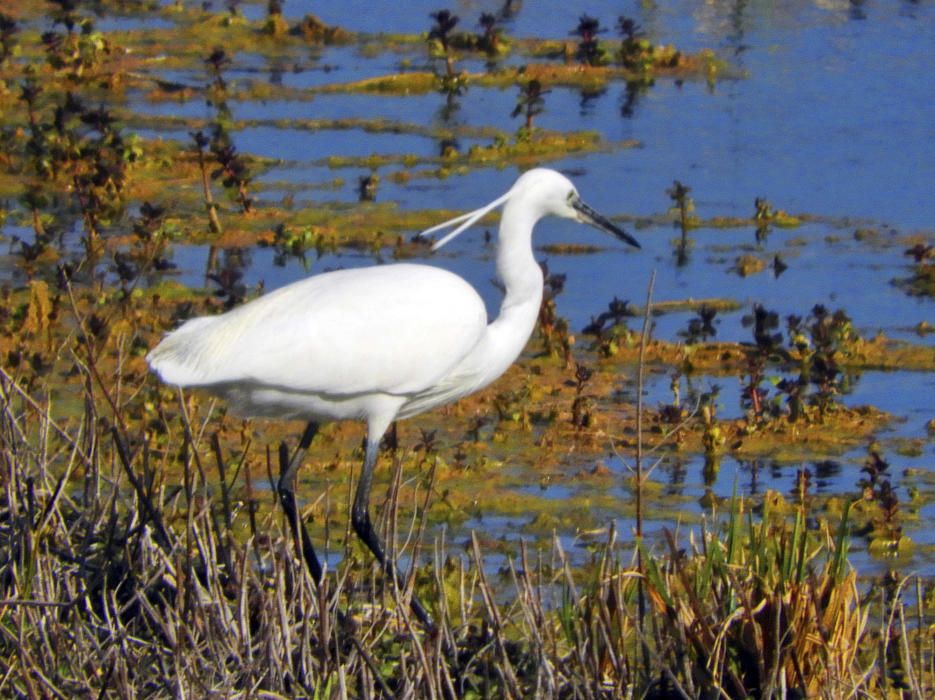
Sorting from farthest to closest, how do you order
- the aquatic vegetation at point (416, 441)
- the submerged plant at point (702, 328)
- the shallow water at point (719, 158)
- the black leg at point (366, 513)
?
the shallow water at point (719, 158)
the submerged plant at point (702, 328)
the black leg at point (366, 513)
the aquatic vegetation at point (416, 441)

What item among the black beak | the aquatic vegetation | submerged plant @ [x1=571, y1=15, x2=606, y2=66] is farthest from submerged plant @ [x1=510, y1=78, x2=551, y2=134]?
the black beak

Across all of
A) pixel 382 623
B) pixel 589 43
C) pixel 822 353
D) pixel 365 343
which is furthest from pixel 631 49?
pixel 382 623

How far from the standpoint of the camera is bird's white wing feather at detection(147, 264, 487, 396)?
5.14 m

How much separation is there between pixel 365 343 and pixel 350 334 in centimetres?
5

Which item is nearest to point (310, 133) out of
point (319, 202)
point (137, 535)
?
point (319, 202)

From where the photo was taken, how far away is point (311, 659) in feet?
13.2

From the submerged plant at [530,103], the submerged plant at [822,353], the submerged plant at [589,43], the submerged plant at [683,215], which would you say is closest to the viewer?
the submerged plant at [822,353]

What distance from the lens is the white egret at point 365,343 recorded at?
202 inches

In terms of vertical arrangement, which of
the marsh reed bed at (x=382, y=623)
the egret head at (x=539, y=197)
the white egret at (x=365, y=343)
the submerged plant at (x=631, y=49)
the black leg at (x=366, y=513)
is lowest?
the black leg at (x=366, y=513)

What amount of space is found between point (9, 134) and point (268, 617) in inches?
281

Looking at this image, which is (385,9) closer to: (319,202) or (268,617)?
(319,202)

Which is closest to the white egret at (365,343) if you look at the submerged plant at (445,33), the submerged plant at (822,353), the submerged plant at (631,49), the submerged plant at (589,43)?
the submerged plant at (822,353)

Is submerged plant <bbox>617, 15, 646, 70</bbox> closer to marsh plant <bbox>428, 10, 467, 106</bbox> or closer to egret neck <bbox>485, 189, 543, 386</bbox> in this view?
marsh plant <bbox>428, 10, 467, 106</bbox>

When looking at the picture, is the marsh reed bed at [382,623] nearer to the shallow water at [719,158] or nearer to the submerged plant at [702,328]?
the shallow water at [719,158]
